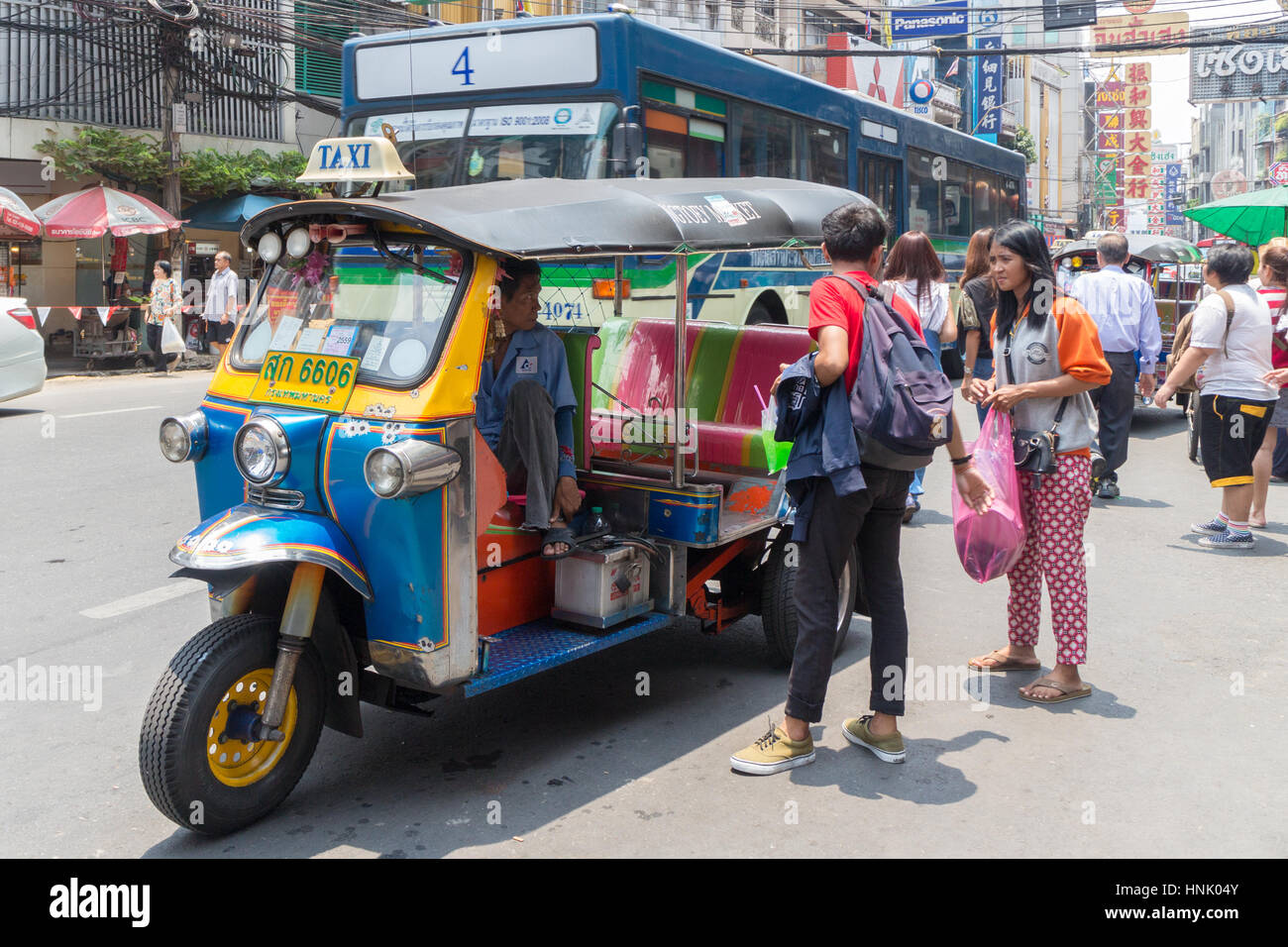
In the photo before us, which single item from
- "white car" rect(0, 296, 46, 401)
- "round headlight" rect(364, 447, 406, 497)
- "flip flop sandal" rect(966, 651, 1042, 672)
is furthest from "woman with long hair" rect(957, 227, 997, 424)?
"white car" rect(0, 296, 46, 401)

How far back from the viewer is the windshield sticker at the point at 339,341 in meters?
4.21

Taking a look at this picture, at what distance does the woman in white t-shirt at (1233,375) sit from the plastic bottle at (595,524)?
4.17 meters

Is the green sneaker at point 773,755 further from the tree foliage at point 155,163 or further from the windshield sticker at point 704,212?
the tree foliage at point 155,163

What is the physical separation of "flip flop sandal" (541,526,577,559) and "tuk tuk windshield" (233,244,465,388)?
968mm

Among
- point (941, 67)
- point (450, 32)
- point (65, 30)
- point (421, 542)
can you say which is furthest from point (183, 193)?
point (941, 67)

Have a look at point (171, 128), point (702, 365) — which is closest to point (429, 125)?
point (702, 365)

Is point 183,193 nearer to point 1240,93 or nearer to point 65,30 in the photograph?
point 65,30

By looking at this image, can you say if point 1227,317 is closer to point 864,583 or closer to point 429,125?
point 864,583

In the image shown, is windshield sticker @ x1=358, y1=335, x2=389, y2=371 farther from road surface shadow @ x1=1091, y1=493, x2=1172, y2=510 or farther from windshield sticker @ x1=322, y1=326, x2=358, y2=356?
road surface shadow @ x1=1091, y1=493, x2=1172, y2=510

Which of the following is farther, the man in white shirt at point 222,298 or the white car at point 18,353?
the man in white shirt at point 222,298

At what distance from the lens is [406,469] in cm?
375

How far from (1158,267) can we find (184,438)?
1680cm

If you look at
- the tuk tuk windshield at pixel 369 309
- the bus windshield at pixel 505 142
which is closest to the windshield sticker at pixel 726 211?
the tuk tuk windshield at pixel 369 309

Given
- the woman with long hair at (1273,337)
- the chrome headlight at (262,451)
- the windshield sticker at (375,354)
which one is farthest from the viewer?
the woman with long hair at (1273,337)
